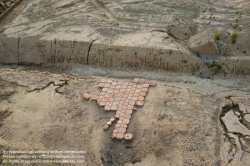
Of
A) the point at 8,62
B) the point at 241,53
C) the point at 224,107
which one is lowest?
the point at 8,62

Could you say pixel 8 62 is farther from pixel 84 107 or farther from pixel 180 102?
pixel 180 102

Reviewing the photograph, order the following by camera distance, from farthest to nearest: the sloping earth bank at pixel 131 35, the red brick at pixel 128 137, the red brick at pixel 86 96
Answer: the sloping earth bank at pixel 131 35 < the red brick at pixel 86 96 < the red brick at pixel 128 137

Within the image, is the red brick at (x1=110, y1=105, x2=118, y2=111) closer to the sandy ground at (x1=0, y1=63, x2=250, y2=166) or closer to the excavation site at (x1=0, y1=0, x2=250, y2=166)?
the excavation site at (x1=0, y1=0, x2=250, y2=166)

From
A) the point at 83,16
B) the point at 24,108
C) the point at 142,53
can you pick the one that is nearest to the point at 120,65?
the point at 142,53

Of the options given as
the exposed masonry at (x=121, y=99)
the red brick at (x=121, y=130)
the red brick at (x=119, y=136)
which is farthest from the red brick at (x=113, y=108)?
the red brick at (x=119, y=136)

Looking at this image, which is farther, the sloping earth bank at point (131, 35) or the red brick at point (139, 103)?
the sloping earth bank at point (131, 35)

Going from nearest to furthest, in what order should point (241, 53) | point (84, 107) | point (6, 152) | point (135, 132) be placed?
1. point (6, 152)
2. point (135, 132)
3. point (84, 107)
4. point (241, 53)

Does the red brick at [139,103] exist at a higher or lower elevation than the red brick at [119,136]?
higher

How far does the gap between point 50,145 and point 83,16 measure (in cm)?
552

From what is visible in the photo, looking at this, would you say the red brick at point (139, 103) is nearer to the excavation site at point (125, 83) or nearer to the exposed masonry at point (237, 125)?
the excavation site at point (125, 83)

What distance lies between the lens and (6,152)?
562 cm

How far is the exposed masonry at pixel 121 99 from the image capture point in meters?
6.14

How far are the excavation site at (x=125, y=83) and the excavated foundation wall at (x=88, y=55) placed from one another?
1.2 inches

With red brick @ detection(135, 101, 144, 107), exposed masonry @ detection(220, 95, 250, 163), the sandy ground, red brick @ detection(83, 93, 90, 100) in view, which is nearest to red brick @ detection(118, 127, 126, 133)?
the sandy ground
